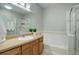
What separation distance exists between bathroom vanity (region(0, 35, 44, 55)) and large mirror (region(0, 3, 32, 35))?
0.12 meters

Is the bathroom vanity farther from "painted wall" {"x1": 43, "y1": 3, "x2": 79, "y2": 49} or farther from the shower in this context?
the shower

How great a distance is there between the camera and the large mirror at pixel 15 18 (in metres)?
1.23

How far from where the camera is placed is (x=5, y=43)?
3.98 feet

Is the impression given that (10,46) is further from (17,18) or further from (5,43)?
(17,18)

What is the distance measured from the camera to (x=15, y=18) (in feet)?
4.15

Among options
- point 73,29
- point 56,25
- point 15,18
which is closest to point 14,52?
point 15,18

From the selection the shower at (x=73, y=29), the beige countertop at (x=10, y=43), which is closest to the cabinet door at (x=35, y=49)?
the beige countertop at (x=10, y=43)

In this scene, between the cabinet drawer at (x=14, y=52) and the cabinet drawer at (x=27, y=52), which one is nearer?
the cabinet drawer at (x=14, y=52)

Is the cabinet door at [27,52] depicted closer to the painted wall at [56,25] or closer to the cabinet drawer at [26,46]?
the cabinet drawer at [26,46]

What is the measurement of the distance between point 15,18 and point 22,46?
1.18 ft

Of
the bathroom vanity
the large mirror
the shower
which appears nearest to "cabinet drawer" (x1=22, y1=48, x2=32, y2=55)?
the bathroom vanity

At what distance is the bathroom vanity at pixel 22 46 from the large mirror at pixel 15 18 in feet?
0.38

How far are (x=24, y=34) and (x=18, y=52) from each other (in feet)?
0.78

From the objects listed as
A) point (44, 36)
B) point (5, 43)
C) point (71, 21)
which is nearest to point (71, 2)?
point (71, 21)
